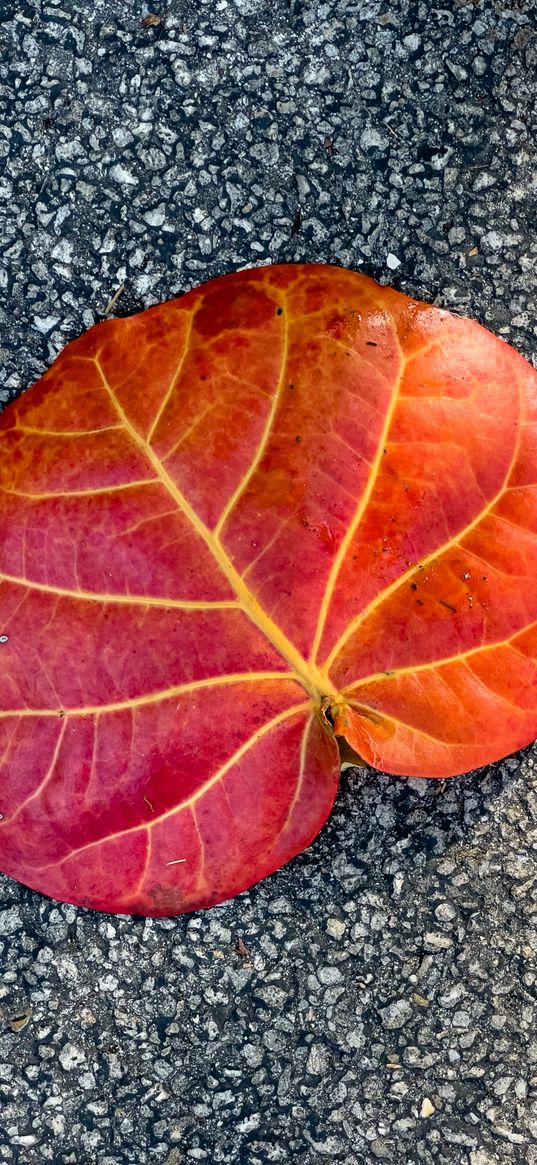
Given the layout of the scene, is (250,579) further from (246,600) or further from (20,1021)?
(20,1021)

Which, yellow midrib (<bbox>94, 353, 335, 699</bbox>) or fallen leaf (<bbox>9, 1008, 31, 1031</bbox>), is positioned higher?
yellow midrib (<bbox>94, 353, 335, 699</bbox>)

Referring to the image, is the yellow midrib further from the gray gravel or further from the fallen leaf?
the fallen leaf

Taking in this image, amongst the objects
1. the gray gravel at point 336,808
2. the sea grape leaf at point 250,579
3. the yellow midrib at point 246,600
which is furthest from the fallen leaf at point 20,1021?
the yellow midrib at point 246,600

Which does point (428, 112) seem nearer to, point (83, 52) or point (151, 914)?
point (83, 52)

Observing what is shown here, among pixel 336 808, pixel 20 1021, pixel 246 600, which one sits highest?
pixel 246 600

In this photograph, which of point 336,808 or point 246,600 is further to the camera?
point 336,808

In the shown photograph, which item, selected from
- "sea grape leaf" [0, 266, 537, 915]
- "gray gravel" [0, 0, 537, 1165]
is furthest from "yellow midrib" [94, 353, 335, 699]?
"gray gravel" [0, 0, 537, 1165]

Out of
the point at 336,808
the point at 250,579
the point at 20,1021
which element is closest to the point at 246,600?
the point at 250,579
